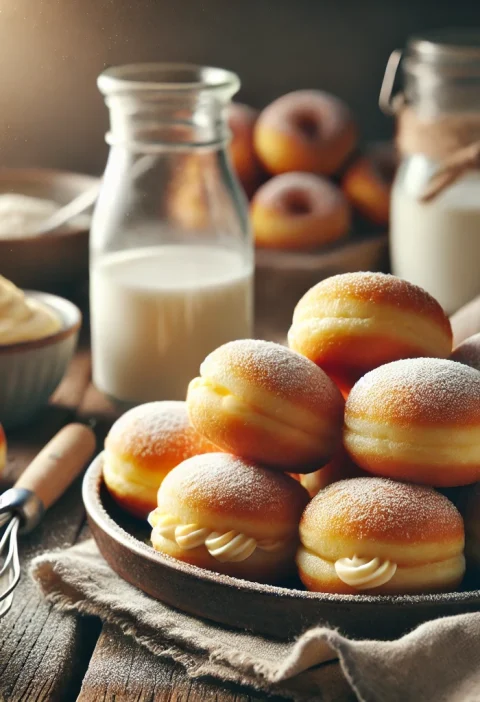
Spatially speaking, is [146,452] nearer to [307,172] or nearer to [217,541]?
[217,541]

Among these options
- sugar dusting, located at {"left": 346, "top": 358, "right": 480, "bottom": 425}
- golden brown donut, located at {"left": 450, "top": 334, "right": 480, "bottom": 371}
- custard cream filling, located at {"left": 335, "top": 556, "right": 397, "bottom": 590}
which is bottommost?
custard cream filling, located at {"left": 335, "top": 556, "right": 397, "bottom": 590}

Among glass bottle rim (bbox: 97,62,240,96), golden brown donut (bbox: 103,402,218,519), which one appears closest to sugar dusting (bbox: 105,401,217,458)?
golden brown donut (bbox: 103,402,218,519)

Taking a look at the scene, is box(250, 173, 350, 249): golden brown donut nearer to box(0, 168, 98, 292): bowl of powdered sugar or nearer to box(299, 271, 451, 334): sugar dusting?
box(0, 168, 98, 292): bowl of powdered sugar

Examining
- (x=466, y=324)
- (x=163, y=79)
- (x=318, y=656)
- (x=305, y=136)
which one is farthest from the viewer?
(x=305, y=136)

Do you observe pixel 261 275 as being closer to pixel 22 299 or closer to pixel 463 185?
pixel 463 185

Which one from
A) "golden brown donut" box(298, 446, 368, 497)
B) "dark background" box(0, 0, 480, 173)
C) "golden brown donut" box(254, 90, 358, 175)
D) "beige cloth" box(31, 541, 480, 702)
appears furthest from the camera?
"dark background" box(0, 0, 480, 173)

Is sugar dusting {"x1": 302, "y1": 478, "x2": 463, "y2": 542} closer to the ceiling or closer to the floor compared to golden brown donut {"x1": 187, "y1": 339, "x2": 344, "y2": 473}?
closer to the floor

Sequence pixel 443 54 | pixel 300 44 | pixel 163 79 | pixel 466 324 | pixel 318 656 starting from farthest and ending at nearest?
pixel 300 44 → pixel 443 54 → pixel 163 79 → pixel 466 324 → pixel 318 656

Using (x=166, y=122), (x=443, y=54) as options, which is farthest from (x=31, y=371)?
(x=443, y=54)
